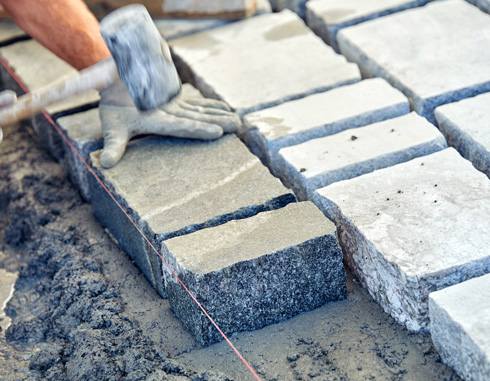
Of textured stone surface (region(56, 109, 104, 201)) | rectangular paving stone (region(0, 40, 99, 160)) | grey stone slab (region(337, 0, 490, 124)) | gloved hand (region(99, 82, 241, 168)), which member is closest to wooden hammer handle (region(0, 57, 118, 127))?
gloved hand (region(99, 82, 241, 168))

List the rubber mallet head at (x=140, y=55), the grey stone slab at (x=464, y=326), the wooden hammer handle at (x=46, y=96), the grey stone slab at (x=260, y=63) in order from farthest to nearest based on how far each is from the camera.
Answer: the grey stone slab at (x=260, y=63)
the wooden hammer handle at (x=46, y=96)
the rubber mallet head at (x=140, y=55)
the grey stone slab at (x=464, y=326)

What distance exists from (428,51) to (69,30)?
180 cm

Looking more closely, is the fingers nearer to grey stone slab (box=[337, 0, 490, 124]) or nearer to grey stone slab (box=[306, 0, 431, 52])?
grey stone slab (box=[337, 0, 490, 124])

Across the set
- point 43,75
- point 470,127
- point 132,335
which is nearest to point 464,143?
point 470,127

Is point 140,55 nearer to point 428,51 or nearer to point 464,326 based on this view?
point 428,51

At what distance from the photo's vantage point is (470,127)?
11.4ft

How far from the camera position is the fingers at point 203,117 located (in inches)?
140

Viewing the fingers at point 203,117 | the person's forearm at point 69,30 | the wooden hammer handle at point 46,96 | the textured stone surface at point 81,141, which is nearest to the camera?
the wooden hammer handle at point 46,96

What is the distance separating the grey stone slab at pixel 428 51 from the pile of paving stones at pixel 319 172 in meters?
0.01

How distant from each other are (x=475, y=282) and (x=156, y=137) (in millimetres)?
1632

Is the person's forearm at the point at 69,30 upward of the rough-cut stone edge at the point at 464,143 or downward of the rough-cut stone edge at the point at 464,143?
upward

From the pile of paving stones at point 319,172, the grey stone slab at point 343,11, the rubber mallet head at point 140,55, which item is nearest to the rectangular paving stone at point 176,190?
the pile of paving stones at point 319,172

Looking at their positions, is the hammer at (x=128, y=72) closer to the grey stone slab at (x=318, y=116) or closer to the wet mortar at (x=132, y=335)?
the grey stone slab at (x=318, y=116)

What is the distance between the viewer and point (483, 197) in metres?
3.05
